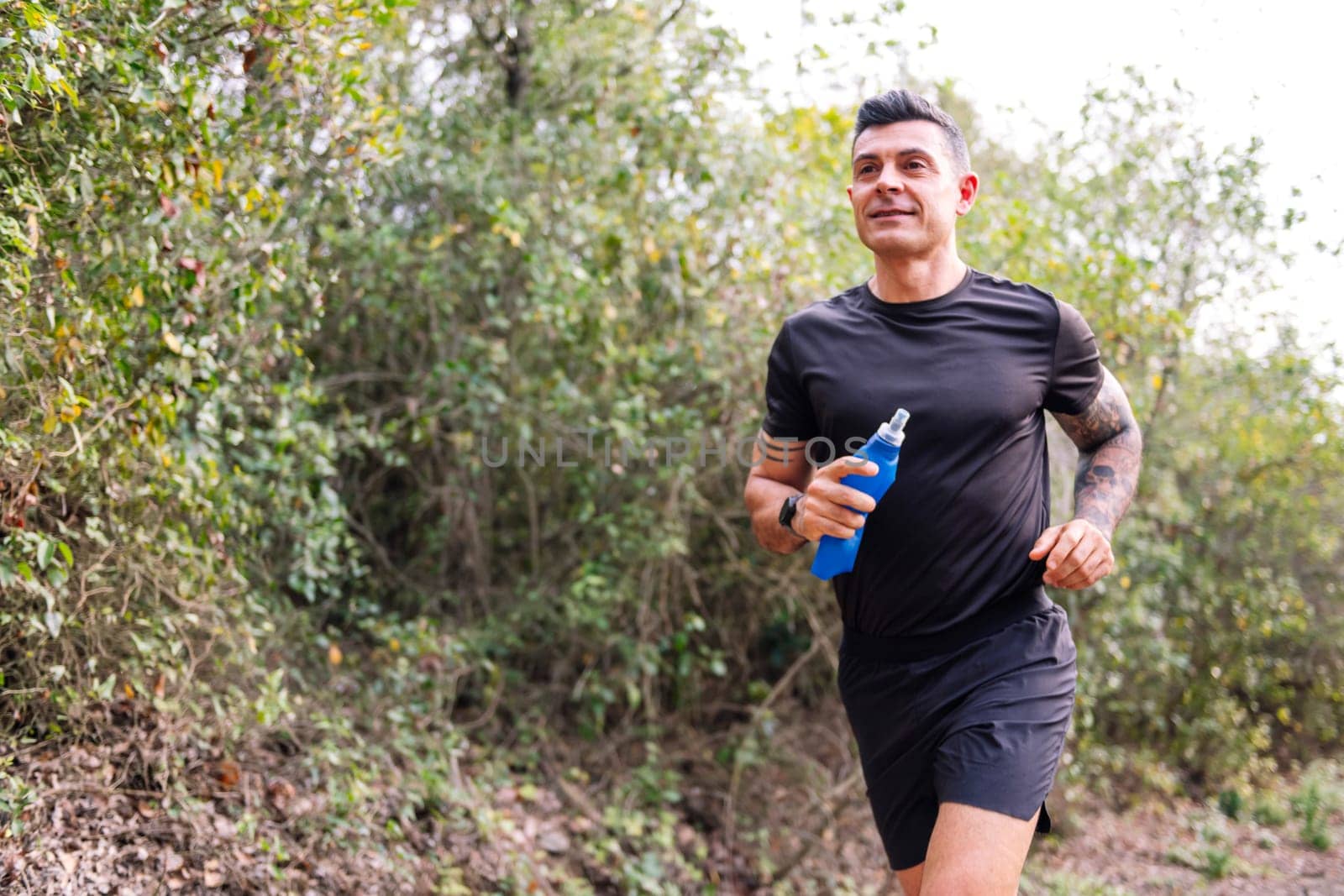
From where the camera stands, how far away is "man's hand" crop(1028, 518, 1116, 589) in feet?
8.66

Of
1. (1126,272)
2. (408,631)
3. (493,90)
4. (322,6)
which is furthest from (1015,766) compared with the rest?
(493,90)

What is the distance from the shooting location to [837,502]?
2555mm

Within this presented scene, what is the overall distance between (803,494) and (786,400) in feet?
0.99

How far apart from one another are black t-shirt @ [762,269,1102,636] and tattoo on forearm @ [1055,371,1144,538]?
7 cm

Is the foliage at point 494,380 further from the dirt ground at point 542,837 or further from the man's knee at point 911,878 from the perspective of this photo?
the man's knee at point 911,878

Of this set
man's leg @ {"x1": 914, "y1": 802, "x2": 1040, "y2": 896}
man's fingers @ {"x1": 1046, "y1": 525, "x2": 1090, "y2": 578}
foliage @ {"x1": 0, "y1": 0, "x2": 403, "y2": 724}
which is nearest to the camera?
man's leg @ {"x1": 914, "y1": 802, "x2": 1040, "y2": 896}

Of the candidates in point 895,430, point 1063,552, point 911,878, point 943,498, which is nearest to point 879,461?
point 895,430

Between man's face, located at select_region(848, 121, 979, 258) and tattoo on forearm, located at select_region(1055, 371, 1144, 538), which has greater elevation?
man's face, located at select_region(848, 121, 979, 258)

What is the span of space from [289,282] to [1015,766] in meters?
3.11

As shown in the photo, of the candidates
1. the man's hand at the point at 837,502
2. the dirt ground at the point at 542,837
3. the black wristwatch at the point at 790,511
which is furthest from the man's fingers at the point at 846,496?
the dirt ground at the point at 542,837

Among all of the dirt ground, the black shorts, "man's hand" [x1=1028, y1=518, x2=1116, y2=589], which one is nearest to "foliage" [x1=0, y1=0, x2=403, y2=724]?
the dirt ground

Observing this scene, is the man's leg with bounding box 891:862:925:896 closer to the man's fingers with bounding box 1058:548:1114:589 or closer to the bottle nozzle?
the man's fingers with bounding box 1058:548:1114:589

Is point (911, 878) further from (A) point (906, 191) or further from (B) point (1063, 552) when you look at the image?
(A) point (906, 191)

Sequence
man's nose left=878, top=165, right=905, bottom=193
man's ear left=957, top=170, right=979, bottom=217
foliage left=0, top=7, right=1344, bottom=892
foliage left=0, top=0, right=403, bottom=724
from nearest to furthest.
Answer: man's nose left=878, top=165, right=905, bottom=193
man's ear left=957, top=170, right=979, bottom=217
foliage left=0, top=0, right=403, bottom=724
foliage left=0, top=7, right=1344, bottom=892
